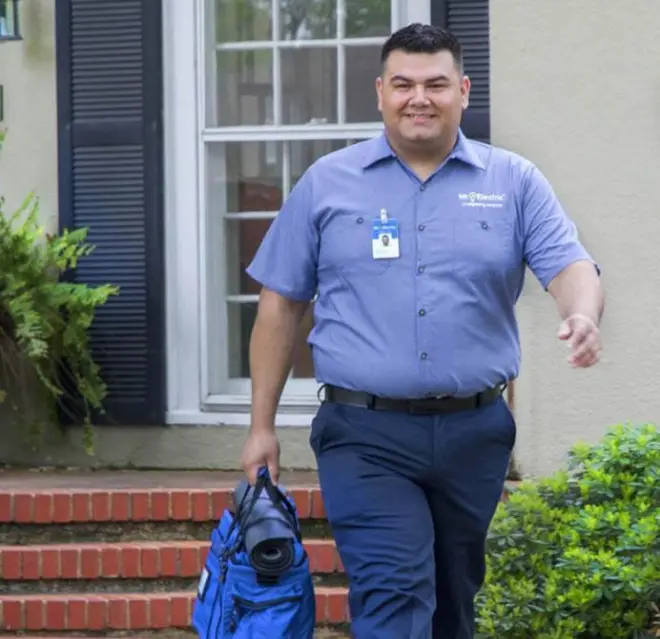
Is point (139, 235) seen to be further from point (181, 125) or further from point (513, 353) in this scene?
point (513, 353)

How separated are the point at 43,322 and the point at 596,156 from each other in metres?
2.30

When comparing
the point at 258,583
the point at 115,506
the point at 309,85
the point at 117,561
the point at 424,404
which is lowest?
the point at 117,561

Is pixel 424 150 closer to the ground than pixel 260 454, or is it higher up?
higher up

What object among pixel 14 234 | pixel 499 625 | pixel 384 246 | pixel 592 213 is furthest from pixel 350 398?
pixel 14 234

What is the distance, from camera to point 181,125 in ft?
23.4

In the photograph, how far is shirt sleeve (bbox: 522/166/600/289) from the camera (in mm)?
4043

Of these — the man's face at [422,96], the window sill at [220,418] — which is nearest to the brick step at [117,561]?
the window sill at [220,418]

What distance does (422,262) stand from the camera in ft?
13.2

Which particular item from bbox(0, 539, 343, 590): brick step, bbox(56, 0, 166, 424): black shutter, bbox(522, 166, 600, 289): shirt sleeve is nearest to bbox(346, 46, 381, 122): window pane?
bbox(56, 0, 166, 424): black shutter

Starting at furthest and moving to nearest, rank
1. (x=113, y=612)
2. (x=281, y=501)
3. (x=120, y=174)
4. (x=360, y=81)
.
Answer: (x=360, y=81) < (x=120, y=174) < (x=113, y=612) < (x=281, y=501)

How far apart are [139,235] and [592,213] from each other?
1.97m

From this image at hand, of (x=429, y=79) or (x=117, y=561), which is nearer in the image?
(x=429, y=79)

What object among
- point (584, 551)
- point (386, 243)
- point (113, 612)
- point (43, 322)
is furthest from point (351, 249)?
point (43, 322)

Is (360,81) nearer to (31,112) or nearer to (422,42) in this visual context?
(31,112)
